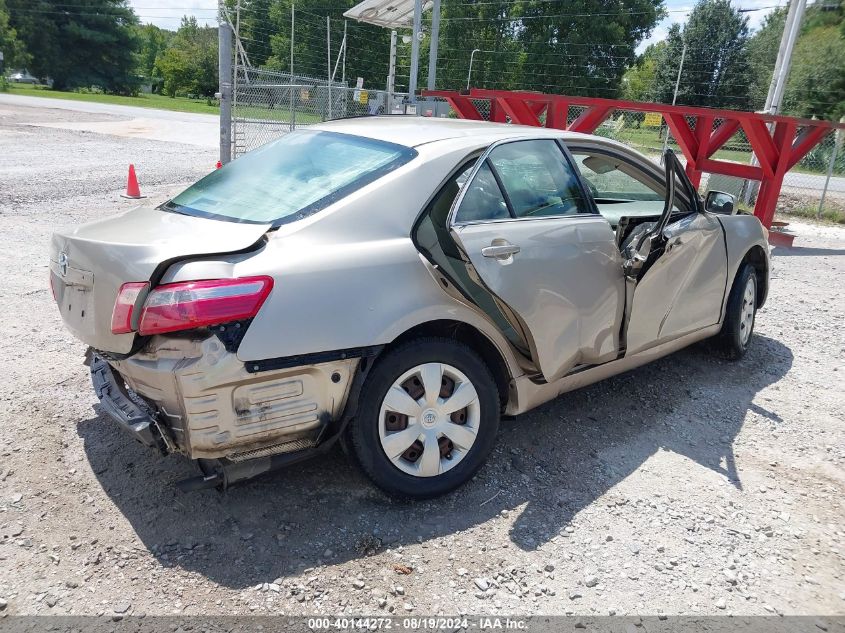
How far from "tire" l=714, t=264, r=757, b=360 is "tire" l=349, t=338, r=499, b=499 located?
2.60m

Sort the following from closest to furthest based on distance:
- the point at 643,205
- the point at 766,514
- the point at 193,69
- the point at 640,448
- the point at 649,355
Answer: the point at 766,514 < the point at 640,448 < the point at 649,355 < the point at 643,205 < the point at 193,69

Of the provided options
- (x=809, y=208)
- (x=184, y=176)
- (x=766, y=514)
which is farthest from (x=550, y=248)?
(x=809, y=208)

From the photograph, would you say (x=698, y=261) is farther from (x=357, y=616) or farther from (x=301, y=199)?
(x=357, y=616)

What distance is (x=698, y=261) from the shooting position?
432cm

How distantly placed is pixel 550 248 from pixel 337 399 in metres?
1.35

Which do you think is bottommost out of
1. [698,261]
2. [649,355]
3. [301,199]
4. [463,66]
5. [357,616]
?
[357,616]

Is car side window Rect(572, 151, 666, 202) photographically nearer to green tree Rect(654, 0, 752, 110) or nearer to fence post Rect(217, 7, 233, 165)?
fence post Rect(217, 7, 233, 165)

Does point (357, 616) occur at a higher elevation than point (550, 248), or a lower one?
lower

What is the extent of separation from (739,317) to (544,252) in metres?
2.41

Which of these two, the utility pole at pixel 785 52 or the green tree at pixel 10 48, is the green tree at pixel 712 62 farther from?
the green tree at pixel 10 48

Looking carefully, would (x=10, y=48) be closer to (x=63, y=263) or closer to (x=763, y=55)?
(x=763, y=55)

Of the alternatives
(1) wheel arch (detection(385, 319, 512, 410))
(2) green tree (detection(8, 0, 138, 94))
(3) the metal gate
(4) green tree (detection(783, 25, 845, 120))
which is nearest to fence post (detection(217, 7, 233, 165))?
(3) the metal gate

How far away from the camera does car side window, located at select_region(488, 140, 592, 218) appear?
11.3 ft

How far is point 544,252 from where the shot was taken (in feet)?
10.9
